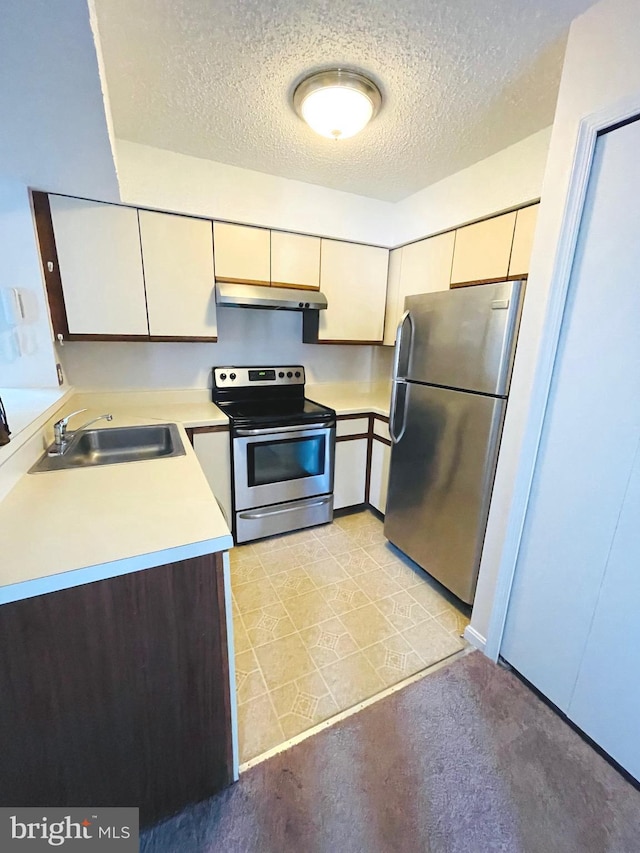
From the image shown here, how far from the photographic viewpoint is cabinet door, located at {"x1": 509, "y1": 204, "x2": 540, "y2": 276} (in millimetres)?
1722

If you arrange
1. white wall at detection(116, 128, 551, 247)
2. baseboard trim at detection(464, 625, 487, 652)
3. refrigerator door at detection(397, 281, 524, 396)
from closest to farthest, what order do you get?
refrigerator door at detection(397, 281, 524, 396) < baseboard trim at detection(464, 625, 487, 652) < white wall at detection(116, 128, 551, 247)

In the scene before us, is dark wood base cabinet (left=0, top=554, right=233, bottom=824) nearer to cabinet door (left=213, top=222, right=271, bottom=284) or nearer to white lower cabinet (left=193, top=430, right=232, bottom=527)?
white lower cabinet (left=193, top=430, right=232, bottom=527)

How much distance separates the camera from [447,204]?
220 centimetres

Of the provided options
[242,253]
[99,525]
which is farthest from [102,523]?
[242,253]

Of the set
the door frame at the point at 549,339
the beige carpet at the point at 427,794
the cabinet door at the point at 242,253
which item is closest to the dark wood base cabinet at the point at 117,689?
the beige carpet at the point at 427,794

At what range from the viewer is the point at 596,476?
122 centimetres

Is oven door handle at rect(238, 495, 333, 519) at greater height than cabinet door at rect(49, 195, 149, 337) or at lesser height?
lesser

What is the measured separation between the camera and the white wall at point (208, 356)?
2348mm

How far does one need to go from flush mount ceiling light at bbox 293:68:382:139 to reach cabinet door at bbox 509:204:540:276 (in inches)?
34.3

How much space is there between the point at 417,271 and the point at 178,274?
1.61 meters

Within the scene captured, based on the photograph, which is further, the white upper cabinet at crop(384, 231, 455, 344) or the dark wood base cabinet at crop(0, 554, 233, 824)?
the white upper cabinet at crop(384, 231, 455, 344)

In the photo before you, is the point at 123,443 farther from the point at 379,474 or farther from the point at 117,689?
the point at 379,474

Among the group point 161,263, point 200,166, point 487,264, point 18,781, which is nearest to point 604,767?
point 18,781

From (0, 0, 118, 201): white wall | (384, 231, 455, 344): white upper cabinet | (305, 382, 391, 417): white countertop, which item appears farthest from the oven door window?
(0, 0, 118, 201): white wall
